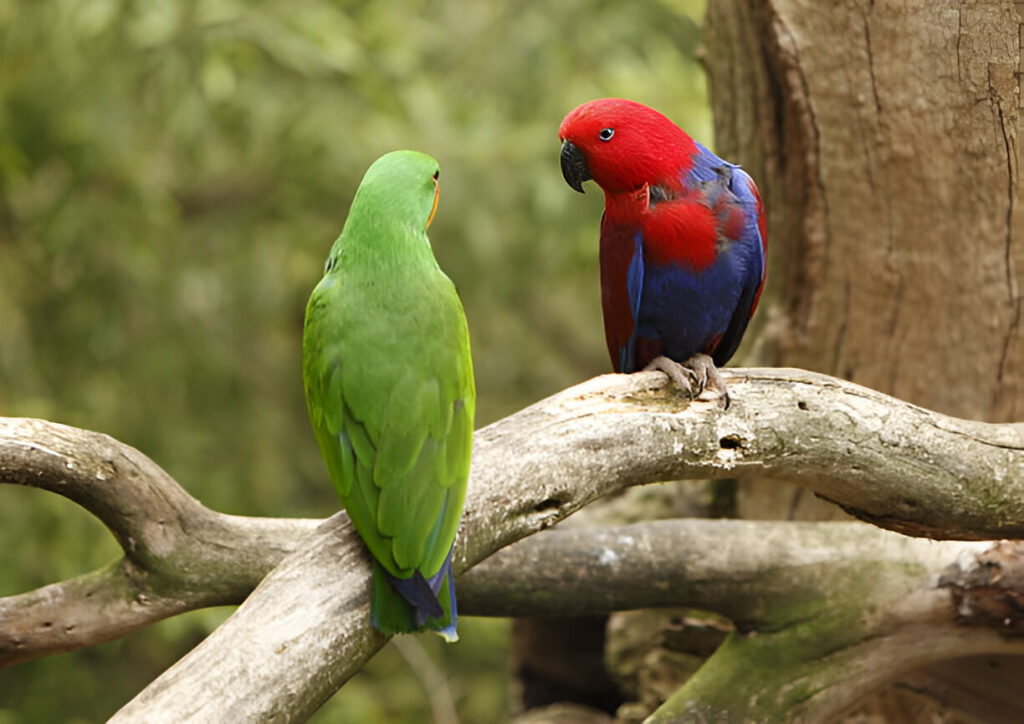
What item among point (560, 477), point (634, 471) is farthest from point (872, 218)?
point (560, 477)

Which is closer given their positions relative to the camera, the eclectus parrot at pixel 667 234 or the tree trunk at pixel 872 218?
the eclectus parrot at pixel 667 234

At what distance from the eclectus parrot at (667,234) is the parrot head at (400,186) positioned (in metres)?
0.33

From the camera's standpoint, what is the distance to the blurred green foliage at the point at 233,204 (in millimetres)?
2840

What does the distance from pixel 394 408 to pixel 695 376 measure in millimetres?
552

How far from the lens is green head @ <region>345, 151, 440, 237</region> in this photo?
4.42 ft

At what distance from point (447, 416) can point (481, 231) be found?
6.09 feet

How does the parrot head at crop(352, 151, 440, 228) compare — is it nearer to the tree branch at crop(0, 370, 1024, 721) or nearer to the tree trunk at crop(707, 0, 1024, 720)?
the tree branch at crop(0, 370, 1024, 721)

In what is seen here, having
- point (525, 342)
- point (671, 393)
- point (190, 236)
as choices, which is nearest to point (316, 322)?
point (671, 393)

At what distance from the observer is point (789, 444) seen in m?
1.55

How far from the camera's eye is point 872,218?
84.6 inches

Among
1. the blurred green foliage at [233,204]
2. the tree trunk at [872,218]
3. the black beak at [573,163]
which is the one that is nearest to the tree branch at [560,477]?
the black beak at [573,163]

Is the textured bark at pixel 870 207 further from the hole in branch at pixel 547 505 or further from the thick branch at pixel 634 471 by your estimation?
the hole in branch at pixel 547 505

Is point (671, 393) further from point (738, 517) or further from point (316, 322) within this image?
point (738, 517)

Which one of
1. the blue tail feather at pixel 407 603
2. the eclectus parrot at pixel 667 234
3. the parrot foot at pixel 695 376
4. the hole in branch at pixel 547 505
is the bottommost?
the blue tail feather at pixel 407 603
